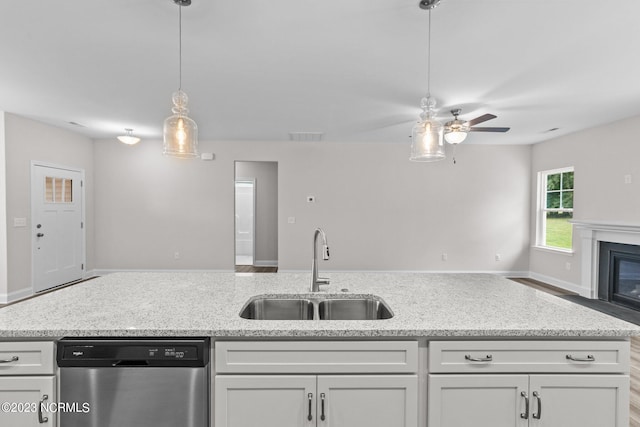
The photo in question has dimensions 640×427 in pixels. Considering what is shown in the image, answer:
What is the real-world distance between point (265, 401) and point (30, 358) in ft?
3.05

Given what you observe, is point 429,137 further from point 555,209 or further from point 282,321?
point 555,209

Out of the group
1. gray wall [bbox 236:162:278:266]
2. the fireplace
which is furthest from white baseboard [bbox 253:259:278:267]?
the fireplace

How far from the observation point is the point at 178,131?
182cm

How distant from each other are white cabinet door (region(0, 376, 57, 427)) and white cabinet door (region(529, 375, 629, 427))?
1895mm

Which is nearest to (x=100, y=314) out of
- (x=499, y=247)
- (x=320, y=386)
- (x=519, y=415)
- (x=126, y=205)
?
(x=320, y=386)

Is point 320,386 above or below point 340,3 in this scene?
below

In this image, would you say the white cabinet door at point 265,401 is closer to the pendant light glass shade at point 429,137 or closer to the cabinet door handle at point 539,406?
the cabinet door handle at point 539,406

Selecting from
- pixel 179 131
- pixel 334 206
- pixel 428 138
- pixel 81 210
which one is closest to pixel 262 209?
pixel 334 206

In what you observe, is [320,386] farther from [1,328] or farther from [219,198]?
[219,198]

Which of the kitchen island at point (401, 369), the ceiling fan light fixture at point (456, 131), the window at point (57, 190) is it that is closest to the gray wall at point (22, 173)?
the window at point (57, 190)

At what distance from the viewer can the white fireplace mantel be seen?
4.11m

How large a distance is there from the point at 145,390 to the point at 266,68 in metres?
2.56

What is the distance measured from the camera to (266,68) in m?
2.77

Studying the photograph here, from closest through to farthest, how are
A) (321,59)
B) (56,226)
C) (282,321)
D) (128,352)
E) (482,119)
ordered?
1. (128,352)
2. (282,321)
3. (321,59)
4. (482,119)
5. (56,226)
